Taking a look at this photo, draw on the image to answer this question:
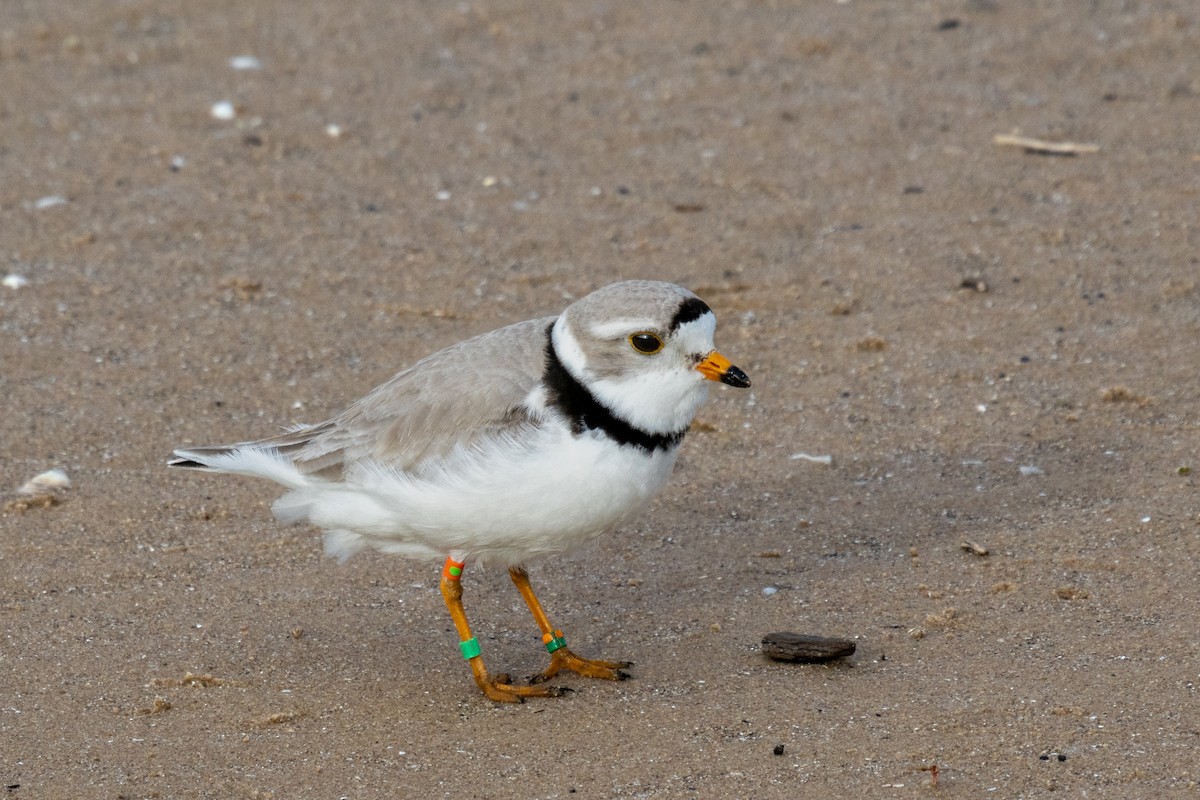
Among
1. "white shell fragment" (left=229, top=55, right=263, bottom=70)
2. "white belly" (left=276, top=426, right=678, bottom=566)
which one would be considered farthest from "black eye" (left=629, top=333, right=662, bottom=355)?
"white shell fragment" (left=229, top=55, right=263, bottom=70)

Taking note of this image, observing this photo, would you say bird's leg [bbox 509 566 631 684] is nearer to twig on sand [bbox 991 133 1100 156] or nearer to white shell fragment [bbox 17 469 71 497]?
white shell fragment [bbox 17 469 71 497]

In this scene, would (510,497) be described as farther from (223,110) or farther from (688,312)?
(223,110)

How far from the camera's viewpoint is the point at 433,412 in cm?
532

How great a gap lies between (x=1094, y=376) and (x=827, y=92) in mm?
4133

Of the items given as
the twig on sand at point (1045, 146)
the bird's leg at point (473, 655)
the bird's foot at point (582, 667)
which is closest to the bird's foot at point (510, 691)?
the bird's leg at point (473, 655)

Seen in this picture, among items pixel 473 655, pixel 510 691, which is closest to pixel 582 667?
pixel 510 691

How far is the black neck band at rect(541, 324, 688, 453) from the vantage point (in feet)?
16.4

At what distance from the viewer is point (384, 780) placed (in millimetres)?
4754

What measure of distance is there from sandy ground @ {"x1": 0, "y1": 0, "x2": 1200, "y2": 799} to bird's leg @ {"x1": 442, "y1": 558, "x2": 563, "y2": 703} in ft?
0.20

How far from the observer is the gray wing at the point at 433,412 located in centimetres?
518

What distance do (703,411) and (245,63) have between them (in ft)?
18.9

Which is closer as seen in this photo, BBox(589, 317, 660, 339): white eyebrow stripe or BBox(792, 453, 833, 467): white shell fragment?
BBox(589, 317, 660, 339): white eyebrow stripe

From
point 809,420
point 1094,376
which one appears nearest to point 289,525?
point 809,420

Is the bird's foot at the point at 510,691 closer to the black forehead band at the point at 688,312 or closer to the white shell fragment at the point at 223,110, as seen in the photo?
the black forehead band at the point at 688,312
